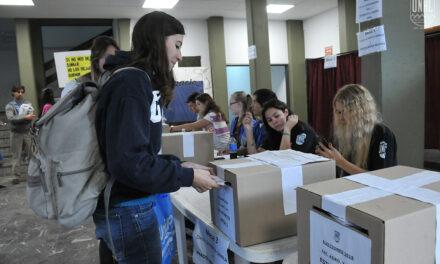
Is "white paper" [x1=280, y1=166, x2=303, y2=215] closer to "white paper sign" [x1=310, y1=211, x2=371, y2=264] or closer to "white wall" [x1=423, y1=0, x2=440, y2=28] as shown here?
"white paper sign" [x1=310, y1=211, x2=371, y2=264]

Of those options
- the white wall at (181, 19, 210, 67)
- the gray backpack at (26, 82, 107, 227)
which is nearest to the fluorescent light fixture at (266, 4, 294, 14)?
the white wall at (181, 19, 210, 67)

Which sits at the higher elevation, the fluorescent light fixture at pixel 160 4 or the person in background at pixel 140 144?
the fluorescent light fixture at pixel 160 4

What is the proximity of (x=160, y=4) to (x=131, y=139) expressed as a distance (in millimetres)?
4906

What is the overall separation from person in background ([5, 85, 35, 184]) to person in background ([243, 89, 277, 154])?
3543 mm

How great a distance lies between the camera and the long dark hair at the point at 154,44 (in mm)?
1008

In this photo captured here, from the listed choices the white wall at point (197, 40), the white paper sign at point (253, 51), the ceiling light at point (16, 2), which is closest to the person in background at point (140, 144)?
the white paper sign at point (253, 51)

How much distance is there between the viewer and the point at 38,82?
6090mm

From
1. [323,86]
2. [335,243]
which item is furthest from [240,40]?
[335,243]

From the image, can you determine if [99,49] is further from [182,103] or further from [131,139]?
[182,103]

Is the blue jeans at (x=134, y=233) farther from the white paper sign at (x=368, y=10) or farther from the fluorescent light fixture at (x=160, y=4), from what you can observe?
the fluorescent light fixture at (x=160, y=4)

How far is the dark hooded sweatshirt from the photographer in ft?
2.88

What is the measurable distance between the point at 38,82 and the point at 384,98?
5.85 metres

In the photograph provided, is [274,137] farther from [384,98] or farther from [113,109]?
[113,109]

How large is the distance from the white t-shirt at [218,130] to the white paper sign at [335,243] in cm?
261
